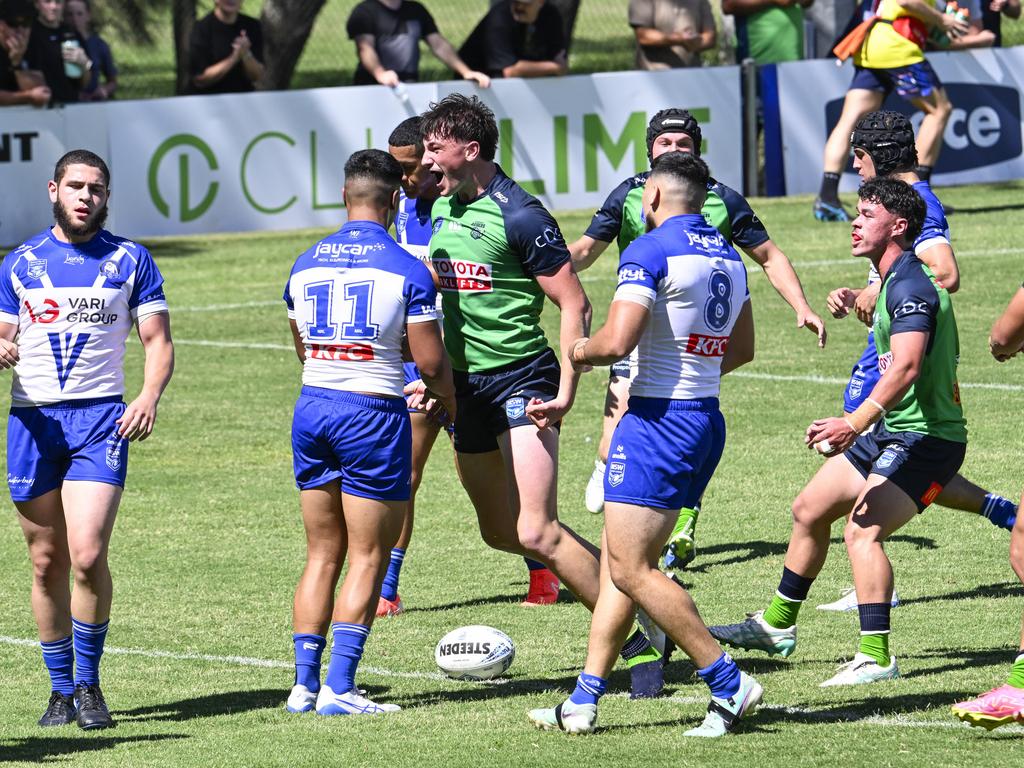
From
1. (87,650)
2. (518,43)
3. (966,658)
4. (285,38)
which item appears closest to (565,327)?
(966,658)

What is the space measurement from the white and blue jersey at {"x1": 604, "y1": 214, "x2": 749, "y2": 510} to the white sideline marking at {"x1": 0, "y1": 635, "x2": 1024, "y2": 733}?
98 centimetres

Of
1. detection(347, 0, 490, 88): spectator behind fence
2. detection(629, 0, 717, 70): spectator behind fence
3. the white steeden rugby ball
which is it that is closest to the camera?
the white steeden rugby ball

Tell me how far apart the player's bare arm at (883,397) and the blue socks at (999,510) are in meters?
1.71

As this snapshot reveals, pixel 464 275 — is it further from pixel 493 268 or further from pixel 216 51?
pixel 216 51

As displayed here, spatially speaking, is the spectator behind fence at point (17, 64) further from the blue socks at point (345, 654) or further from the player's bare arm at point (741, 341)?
the blue socks at point (345, 654)

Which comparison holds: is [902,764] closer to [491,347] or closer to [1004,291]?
[491,347]

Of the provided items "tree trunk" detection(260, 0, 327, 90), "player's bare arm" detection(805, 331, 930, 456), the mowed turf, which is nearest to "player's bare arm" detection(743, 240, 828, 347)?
the mowed turf

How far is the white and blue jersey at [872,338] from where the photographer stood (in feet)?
27.5

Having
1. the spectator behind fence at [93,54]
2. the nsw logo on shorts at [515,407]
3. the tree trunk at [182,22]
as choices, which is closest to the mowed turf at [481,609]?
the nsw logo on shorts at [515,407]

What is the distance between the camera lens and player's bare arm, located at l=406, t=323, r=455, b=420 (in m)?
7.25

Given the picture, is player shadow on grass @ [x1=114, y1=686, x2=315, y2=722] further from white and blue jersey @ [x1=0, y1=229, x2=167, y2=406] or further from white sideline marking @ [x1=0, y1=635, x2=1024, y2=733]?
white and blue jersey @ [x1=0, y1=229, x2=167, y2=406]

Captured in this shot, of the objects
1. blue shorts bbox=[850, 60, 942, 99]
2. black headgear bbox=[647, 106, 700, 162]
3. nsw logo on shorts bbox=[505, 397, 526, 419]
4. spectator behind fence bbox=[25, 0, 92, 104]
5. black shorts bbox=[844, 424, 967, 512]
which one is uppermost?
spectator behind fence bbox=[25, 0, 92, 104]

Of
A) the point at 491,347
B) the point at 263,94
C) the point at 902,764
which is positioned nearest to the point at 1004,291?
the point at 263,94

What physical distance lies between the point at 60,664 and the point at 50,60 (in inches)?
Result: 509
